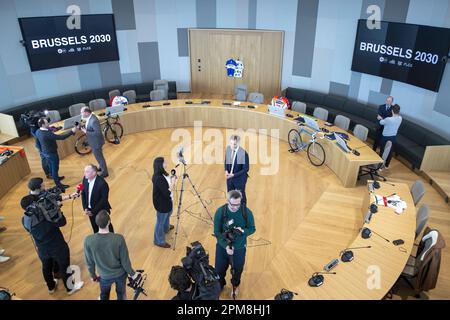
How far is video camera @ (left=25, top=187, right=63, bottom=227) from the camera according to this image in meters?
4.26

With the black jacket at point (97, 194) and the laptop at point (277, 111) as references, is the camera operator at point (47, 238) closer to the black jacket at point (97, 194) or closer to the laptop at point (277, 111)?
the black jacket at point (97, 194)

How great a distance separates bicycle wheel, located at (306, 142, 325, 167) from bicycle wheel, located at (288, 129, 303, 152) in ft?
1.03

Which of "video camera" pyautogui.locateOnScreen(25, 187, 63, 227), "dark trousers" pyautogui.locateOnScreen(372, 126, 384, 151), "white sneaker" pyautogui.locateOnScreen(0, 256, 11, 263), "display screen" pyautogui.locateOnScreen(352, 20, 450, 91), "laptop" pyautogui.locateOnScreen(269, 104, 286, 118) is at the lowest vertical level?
"white sneaker" pyautogui.locateOnScreen(0, 256, 11, 263)

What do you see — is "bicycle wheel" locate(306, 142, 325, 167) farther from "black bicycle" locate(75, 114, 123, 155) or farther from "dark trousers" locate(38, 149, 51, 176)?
"dark trousers" locate(38, 149, 51, 176)

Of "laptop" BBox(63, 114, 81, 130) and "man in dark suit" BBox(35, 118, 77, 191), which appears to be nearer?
"man in dark suit" BBox(35, 118, 77, 191)

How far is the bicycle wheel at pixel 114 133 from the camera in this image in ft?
30.8

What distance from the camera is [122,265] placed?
4008 mm

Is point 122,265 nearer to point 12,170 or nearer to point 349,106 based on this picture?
point 12,170

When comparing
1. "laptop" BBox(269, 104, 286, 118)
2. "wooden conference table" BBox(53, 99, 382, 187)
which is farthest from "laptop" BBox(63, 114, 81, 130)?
"laptop" BBox(269, 104, 286, 118)

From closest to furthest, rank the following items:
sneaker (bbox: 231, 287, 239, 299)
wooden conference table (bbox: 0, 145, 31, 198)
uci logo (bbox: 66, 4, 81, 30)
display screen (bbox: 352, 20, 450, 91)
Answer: sneaker (bbox: 231, 287, 239, 299) → wooden conference table (bbox: 0, 145, 31, 198) → display screen (bbox: 352, 20, 450, 91) → uci logo (bbox: 66, 4, 81, 30)

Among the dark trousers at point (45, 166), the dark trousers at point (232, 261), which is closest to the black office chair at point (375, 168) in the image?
the dark trousers at point (232, 261)

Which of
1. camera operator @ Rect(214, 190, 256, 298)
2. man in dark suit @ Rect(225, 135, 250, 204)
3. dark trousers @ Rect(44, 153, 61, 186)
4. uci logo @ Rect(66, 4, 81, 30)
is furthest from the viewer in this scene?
uci logo @ Rect(66, 4, 81, 30)

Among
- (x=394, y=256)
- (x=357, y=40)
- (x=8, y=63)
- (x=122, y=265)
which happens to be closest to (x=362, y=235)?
(x=394, y=256)

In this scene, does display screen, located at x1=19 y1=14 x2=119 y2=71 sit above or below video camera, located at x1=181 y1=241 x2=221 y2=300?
above
